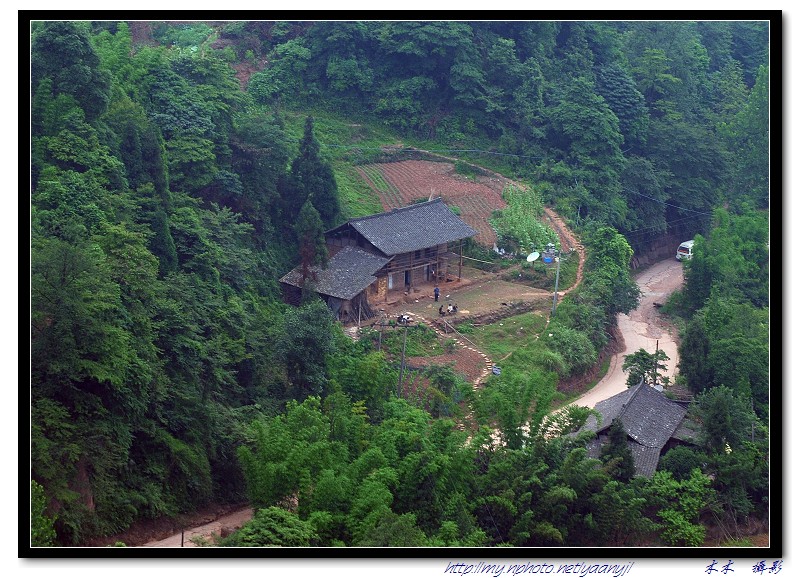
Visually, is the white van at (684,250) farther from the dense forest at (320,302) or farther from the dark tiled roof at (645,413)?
the dark tiled roof at (645,413)

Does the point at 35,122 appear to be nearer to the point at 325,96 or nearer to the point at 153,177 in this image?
the point at 153,177

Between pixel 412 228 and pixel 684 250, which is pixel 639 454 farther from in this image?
pixel 684 250

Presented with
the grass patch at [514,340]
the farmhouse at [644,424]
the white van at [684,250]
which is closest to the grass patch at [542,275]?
the grass patch at [514,340]

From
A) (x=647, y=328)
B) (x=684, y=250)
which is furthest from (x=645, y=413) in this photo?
(x=684, y=250)

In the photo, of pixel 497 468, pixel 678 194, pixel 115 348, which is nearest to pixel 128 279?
pixel 115 348

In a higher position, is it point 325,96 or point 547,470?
point 325,96

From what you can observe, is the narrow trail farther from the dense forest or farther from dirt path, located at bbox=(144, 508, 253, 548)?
the dense forest

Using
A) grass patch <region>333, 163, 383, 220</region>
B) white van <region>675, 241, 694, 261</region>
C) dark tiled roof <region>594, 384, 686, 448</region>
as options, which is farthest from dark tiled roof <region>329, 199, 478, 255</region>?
white van <region>675, 241, 694, 261</region>
